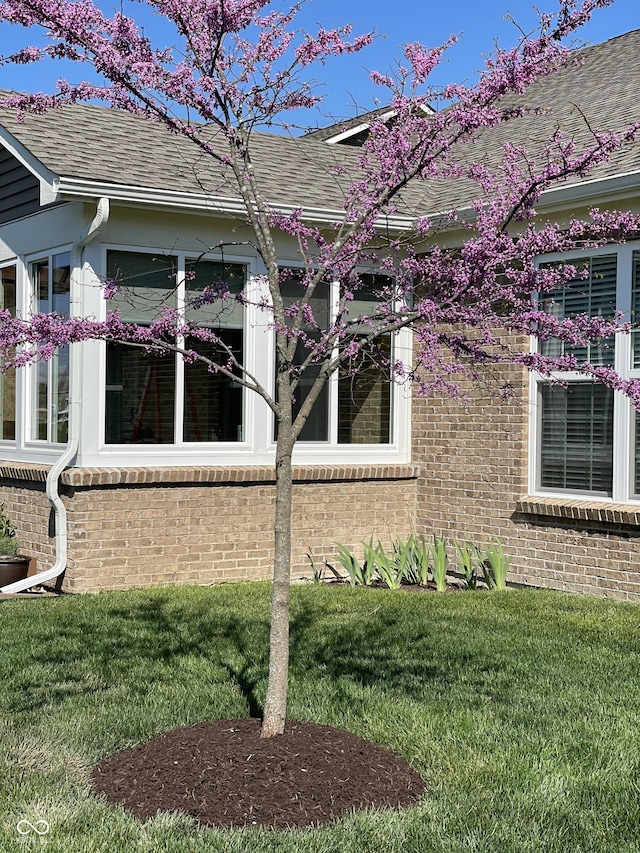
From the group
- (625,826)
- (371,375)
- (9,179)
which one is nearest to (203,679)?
(625,826)

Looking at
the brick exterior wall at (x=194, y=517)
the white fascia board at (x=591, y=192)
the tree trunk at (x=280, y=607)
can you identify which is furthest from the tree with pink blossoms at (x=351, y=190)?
the brick exterior wall at (x=194, y=517)

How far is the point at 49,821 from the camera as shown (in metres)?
4.10

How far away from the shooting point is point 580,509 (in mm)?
9227

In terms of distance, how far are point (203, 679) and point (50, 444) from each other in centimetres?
453

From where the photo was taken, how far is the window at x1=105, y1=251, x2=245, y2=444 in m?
9.74

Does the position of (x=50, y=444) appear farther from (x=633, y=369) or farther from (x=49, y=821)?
(x=49, y=821)

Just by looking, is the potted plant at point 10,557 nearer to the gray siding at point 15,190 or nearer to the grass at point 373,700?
the grass at point 373,700

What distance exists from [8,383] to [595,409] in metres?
5.95

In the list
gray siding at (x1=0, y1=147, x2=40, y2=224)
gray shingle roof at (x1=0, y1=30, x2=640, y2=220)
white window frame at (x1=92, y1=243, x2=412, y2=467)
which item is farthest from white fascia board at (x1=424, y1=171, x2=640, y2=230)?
gray siding at (x1=0, y1=147, x2=40, y2=224)

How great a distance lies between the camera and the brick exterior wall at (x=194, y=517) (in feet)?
31.3

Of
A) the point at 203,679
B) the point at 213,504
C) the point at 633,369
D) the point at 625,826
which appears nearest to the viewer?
the point at 625,826

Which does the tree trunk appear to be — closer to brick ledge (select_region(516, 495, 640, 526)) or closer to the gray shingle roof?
the gray shingle roof

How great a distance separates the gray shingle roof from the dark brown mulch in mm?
5254

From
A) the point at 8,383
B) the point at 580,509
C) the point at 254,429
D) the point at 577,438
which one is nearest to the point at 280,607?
the point at 580,509
